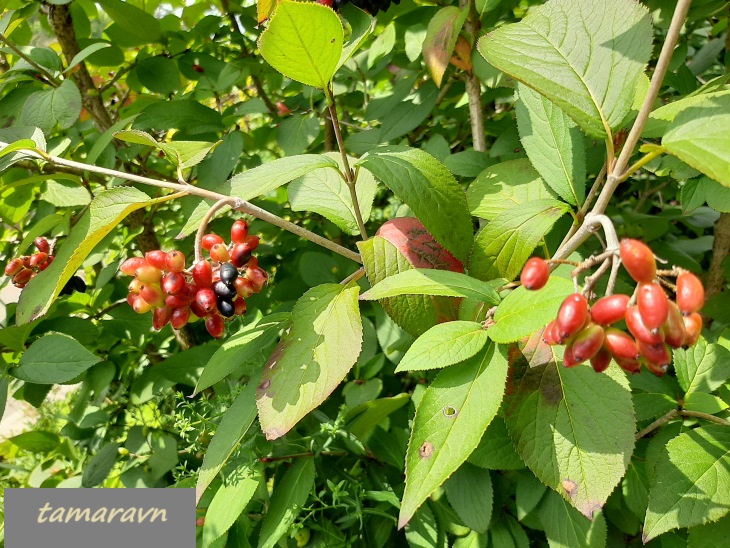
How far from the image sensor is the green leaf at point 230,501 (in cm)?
89

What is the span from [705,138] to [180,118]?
1.07m

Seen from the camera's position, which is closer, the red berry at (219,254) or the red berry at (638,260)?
the red berry at (638,260)

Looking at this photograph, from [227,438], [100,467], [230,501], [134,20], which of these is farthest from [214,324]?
[134,20]

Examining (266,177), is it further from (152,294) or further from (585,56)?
(585,56)

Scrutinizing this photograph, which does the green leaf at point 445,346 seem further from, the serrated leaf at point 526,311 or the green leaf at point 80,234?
the green leaf at point 80,234

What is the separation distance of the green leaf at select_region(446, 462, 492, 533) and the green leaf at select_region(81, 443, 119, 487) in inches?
28.9

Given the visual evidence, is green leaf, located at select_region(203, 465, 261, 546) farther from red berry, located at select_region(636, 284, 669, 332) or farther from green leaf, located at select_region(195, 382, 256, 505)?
red berry, located at select_region(636, 284, 669, 332)

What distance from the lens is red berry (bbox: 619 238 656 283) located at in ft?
1.70

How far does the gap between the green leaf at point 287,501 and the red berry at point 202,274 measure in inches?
14.9

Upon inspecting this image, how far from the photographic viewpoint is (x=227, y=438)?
85 centimetres

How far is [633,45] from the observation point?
2.35ft

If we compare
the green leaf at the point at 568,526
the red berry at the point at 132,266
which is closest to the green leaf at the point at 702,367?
the green leaf at the point at 568,526

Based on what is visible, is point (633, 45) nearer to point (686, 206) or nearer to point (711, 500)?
point (686, 206)

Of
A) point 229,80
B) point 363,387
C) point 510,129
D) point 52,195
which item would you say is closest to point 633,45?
point 510,129
